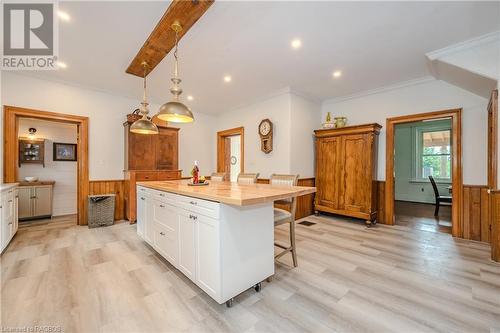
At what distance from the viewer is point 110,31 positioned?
7.70 feet

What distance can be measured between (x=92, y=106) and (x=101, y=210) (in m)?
2.09

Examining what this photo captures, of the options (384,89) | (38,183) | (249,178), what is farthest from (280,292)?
(38,183)

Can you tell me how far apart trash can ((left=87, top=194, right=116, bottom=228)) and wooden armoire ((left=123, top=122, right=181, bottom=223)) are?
285mm

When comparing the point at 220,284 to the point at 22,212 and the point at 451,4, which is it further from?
the point at 22,212

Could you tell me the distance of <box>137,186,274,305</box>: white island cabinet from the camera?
5.09 feet

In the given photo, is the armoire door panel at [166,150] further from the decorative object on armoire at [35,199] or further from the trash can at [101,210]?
the decorative object on armoire at [35,199]

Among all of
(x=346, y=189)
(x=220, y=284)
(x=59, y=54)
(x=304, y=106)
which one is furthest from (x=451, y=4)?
(x=59, y=54)

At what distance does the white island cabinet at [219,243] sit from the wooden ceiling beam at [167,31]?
1.82 metres

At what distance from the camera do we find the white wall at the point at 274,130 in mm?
4172

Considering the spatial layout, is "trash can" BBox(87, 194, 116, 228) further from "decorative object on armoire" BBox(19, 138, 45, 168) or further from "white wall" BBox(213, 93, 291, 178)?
"white wall" BBox(213, 93, 291, 178)

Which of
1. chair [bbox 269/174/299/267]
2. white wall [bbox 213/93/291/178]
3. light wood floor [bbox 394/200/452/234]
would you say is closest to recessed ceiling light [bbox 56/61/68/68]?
white wall [bbox 213/93/291/178]

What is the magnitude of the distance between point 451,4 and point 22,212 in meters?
7.34

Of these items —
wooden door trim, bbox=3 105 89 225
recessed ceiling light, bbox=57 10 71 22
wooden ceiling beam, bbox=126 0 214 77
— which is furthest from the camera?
wooden door trim, bbox=3 105 89 225

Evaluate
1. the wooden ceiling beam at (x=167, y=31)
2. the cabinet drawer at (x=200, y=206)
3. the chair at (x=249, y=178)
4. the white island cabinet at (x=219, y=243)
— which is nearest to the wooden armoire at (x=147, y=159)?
the wooden ceiling beam at (x=167, y=31)
